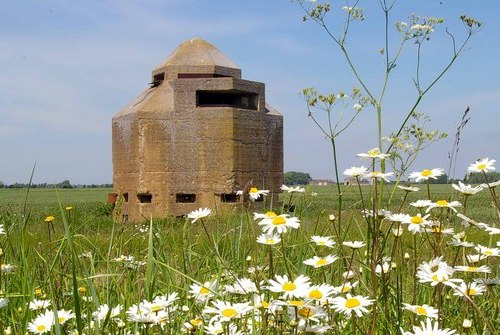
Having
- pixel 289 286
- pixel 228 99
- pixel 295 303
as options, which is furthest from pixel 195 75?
pixel 295 303

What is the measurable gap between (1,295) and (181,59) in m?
16.5

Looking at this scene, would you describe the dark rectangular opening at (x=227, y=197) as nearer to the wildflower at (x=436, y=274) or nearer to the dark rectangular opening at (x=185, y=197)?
the dark rectangular opening at (x=185, y=197)

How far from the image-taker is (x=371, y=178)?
219 centimetres

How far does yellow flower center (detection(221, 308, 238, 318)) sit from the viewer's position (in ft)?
6.38

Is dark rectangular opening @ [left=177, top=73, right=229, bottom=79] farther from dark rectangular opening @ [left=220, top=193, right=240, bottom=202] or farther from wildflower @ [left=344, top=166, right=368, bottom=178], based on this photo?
wildflower @ [left=344, top=166, right=368, bottom=178]

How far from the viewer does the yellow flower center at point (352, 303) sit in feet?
6.04

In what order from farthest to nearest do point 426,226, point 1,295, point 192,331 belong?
point 1,295
point 426,226
point 192,331

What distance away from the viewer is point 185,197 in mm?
17156

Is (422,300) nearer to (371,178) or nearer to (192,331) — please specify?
(371,178)

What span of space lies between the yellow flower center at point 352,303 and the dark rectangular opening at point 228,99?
1576cm

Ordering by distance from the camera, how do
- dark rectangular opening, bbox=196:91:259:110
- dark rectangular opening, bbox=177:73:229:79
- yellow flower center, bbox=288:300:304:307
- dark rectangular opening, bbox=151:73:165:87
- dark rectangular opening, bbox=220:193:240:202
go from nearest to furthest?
yellow flower center, bbox=288:300:304:307
dark rectangular opening, bbox=220:193:240:202
dark rectangular opening, bbox=196:91:259:110
dark rectangular opening, bbox=177:73:229:79
dark rectangular opening, bbox=151:73:165:87

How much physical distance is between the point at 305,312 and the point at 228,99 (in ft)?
53.1

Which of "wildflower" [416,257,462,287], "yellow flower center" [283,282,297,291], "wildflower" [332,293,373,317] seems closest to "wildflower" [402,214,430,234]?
"wildflower" [416,257,462,287]

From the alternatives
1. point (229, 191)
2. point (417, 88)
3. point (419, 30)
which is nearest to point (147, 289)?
point (417, 88)
